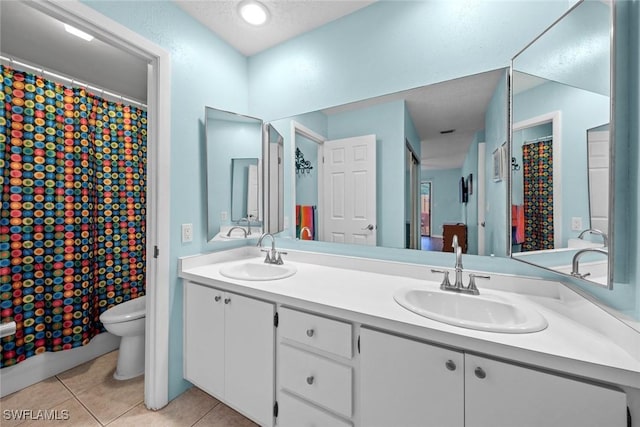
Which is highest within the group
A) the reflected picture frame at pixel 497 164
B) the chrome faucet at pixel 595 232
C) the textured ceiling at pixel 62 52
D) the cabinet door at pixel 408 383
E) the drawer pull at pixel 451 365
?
the textured ceiling at pixel 62 52

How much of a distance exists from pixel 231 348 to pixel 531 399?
125 cm

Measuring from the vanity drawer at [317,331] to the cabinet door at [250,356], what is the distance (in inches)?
3.7

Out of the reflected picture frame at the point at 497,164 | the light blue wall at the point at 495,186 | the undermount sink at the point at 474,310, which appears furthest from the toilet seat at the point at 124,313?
the reflected picture frame at the point at 497,164

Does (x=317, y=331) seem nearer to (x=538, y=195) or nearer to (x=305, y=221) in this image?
(x=305, y=221)

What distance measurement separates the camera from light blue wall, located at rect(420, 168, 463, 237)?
136 cm

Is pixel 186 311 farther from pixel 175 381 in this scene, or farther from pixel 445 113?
pixel 445 113

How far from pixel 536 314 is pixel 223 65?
2.29m

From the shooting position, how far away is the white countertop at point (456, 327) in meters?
0.68

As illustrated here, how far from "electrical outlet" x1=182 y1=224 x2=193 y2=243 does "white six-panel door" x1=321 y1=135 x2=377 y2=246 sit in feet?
2.84

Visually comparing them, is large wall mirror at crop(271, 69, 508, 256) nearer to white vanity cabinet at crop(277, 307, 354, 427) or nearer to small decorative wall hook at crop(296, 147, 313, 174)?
small decorative wall hook at crop(296, 147, 313, 174)

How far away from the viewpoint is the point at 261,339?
4.03ft

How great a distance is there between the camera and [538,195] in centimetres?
107

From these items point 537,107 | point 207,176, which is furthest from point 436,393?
point 207,176

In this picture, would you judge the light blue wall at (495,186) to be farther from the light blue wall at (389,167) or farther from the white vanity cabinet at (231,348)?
the white vanity cabinet at (231,348)
